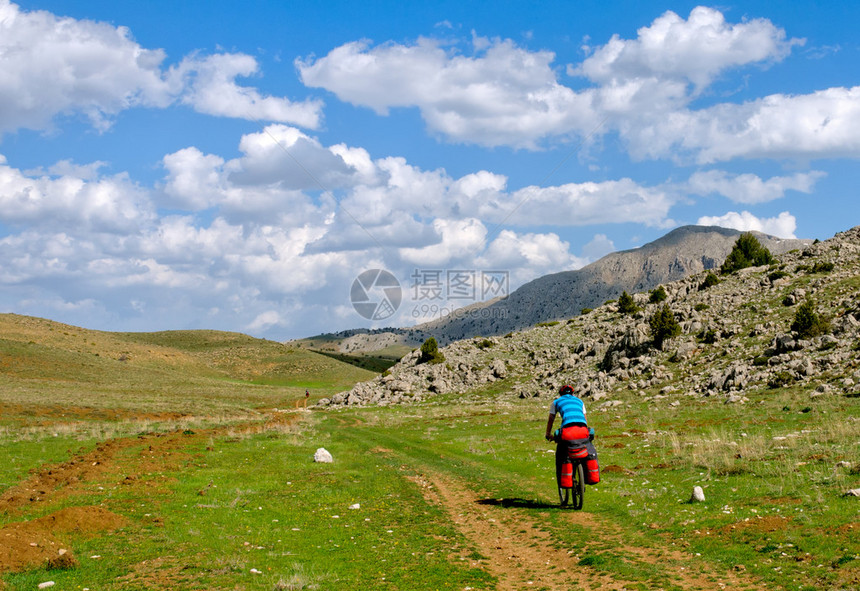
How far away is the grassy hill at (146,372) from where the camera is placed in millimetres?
70000

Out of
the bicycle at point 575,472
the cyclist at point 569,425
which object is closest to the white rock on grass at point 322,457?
the bicycle at point 575,472

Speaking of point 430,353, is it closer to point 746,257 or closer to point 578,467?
point 746,257

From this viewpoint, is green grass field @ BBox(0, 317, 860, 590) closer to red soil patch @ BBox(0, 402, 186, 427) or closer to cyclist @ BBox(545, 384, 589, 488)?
cyclist @ BBox(545, 384, 589, 488)

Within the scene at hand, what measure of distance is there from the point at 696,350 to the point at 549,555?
52072 mm

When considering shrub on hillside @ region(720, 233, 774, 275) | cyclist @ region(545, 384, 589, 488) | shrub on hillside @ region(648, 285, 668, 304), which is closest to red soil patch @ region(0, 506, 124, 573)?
cyclist @ region(545, 384, 589, 488)

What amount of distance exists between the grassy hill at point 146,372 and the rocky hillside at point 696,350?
2430 centimetres

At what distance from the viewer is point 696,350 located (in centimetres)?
5828

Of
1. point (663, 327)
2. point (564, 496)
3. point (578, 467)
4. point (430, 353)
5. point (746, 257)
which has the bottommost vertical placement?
point (564, 496)

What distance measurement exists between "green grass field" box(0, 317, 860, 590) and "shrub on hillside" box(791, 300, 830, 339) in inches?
546

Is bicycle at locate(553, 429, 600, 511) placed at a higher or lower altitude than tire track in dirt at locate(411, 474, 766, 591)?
higher

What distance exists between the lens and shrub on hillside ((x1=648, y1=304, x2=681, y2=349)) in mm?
62719

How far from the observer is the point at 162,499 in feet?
60.8

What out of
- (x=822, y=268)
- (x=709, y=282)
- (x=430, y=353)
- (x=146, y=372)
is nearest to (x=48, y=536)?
(x=430, y=353)

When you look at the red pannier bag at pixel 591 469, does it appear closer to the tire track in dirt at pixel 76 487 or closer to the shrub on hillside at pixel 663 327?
the tire track in dirt at pixel 76 487
